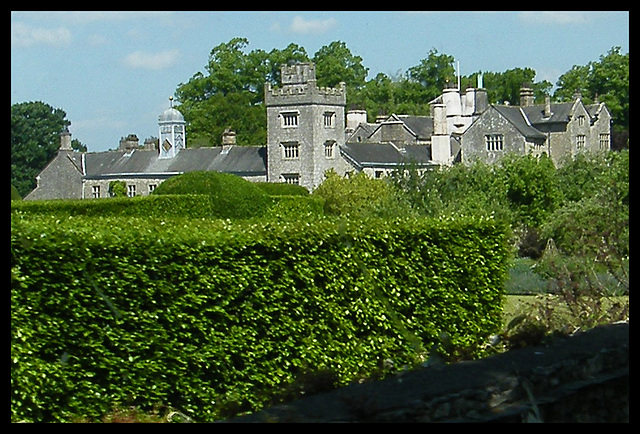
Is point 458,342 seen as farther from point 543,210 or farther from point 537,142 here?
point 537,142

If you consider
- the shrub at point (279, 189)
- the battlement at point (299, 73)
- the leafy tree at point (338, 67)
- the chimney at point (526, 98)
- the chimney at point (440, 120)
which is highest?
the leafy tree at point (338, 67)

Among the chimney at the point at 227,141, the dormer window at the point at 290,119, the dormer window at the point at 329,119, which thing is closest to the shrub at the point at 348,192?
the dormer window at the point at 329,119

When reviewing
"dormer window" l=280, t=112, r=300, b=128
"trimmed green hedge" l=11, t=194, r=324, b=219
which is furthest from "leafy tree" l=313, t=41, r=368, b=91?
"trimmed green hedge" l=11, t=194, r=324, b=219

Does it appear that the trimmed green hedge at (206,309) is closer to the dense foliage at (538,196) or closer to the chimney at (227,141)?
the dense foliage at (538,196)

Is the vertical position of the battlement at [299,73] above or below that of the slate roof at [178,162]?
→ above

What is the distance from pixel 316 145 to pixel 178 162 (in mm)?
11458

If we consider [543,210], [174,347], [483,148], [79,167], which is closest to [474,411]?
[174,347]

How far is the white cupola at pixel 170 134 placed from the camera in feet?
228

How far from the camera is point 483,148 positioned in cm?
6384

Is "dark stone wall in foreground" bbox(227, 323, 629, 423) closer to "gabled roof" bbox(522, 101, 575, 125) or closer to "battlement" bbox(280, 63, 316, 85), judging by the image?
"battlement" bbox(280, 63, 316, 85)

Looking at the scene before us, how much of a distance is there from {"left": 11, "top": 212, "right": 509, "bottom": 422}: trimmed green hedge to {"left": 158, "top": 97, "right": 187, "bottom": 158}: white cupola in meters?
59.1

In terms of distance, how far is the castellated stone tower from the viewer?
208ft

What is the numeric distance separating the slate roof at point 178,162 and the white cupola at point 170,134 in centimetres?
69

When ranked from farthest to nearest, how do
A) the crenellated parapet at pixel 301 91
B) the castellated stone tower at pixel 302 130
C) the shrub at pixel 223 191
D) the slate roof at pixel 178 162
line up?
the slate roof at pixel 178 162
the crenellated parapet at pixel 301 91
the castellated stone tower at pixel 302 130
the shrub at pixel 223 191
